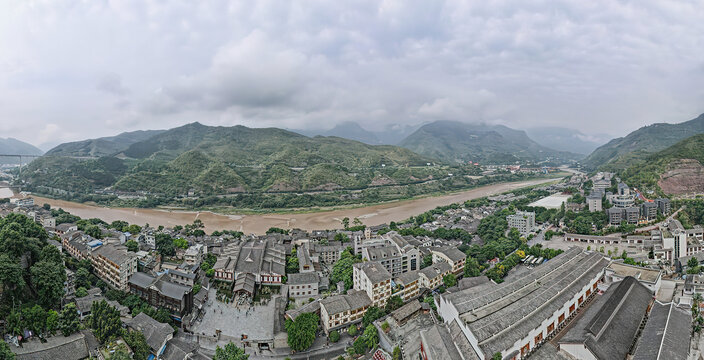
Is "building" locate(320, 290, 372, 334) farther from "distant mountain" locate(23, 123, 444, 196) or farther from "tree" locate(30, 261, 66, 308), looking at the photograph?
"distant mountain" locate(23, 123, 444, 196)

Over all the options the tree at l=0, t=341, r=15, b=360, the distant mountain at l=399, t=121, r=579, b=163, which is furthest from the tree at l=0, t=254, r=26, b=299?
the distant mountain at l=399, t=121, r=579, b=163

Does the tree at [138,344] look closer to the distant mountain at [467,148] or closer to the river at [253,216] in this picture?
the river at [253,216]

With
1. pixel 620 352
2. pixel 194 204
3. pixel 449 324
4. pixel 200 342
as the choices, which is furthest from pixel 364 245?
pixel 194 204

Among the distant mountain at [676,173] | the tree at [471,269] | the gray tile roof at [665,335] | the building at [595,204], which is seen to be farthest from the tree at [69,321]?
the distant mountain at [676,173]

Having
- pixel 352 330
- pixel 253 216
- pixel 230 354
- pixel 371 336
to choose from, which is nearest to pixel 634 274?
pixel 371 336

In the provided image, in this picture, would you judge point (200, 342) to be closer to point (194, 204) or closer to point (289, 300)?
point (289, 300)
